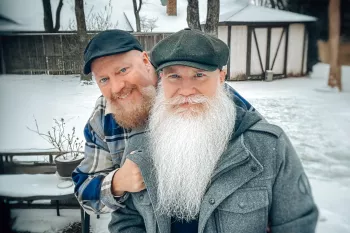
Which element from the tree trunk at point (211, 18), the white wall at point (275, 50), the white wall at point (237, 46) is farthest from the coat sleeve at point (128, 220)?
the white wall at point (275, 50)

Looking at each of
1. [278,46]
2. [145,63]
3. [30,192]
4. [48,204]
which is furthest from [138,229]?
[278,46]

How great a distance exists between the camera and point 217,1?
3.20m

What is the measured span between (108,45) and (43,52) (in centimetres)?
277

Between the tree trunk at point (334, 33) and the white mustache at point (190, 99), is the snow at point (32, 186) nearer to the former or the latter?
the white mustache at point (190, 99)

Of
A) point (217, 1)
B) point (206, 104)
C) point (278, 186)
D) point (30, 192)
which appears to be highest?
point (217, 1)

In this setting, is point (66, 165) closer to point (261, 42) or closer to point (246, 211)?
point (246, 211)

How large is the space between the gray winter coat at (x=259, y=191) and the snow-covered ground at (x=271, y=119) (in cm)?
196

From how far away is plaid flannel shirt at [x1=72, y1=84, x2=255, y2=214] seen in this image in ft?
4.01

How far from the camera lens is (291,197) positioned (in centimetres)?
99

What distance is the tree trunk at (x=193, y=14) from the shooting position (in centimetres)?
282

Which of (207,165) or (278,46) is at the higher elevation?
(278,46)

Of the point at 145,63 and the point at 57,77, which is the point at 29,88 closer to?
the point at 57,77

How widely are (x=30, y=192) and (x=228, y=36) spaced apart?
3868 millimetres

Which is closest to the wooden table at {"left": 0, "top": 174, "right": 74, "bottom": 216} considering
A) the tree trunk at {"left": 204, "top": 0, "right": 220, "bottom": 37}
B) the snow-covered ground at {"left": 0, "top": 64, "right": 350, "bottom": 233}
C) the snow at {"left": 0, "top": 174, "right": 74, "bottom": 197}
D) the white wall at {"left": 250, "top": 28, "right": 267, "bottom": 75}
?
the snow at {"left": 0, "top": 174, "right": 74, "bottom": 197}
